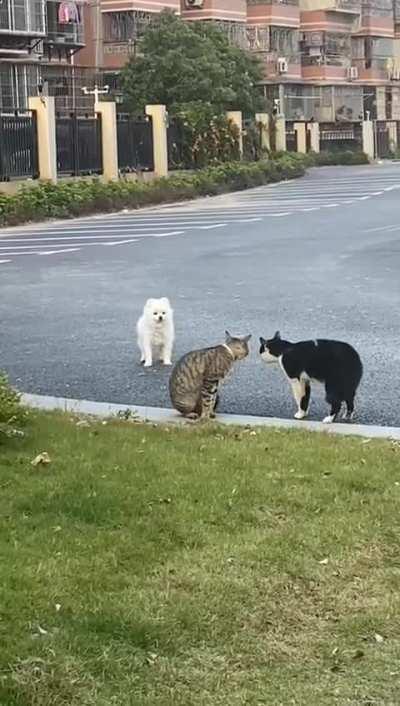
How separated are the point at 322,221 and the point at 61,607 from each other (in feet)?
72.1

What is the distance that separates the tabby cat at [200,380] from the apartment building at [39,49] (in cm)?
3430

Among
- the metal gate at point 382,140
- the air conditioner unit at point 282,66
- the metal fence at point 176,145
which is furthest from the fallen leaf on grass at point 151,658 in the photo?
the metal gate at point 382,140

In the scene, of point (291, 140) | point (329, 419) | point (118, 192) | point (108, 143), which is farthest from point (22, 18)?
point (329, 419)

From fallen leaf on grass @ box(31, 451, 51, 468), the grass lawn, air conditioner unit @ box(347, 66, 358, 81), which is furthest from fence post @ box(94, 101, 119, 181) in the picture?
air conditioner unit @ box(347, 66, 358, 81)

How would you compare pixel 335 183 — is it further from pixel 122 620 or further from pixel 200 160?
pixel 122 620

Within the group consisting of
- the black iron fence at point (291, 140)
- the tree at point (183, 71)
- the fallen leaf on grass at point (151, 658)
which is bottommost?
the fallen leaf on grass at point (151, 658)

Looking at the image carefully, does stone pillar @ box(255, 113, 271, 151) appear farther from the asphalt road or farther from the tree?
the asphalt road

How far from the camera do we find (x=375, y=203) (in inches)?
1243

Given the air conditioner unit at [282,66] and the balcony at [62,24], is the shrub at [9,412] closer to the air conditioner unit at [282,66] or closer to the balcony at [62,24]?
the balcony at [62,24]

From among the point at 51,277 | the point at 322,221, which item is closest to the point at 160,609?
the point at 51,277

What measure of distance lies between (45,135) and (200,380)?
2430 centimetres

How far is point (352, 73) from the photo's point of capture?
7169cm

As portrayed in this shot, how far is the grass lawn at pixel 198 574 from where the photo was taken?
374 centimetres

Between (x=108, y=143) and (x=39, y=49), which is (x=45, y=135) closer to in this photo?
(x=108, y=143)
